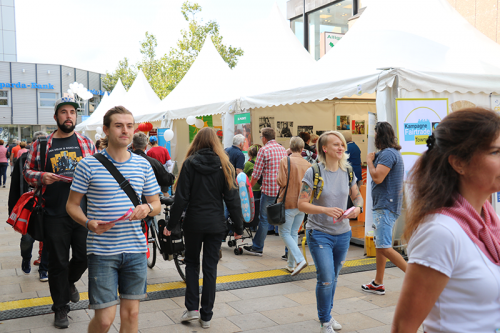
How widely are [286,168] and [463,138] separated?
4.55 m

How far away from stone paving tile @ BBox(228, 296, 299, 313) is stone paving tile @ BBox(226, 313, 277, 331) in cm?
14

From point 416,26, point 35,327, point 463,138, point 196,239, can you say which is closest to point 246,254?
point 196,239

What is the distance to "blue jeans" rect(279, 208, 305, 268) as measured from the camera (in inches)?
219

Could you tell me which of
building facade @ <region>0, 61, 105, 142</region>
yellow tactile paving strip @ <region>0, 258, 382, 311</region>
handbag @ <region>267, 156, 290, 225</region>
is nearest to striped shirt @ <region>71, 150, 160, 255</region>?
yellow tactile paving strip @ <region>0, 258, 382, 311</region>

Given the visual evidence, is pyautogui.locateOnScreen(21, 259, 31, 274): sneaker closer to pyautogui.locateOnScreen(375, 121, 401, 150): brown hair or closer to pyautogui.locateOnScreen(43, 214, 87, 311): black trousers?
pyautogui.locateOnScreen(43, 214, 87, 311): black trousers

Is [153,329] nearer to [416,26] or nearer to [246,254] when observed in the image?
[246,254]

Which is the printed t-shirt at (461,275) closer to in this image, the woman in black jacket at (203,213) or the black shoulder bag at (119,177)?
the black shoulder bag at (119,177)

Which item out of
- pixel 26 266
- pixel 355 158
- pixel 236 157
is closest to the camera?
pixel 26 266

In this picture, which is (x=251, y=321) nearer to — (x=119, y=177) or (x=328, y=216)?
(x=328, y=216)

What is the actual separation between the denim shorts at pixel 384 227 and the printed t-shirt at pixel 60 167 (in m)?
3.19

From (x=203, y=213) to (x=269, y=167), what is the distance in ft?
9.06

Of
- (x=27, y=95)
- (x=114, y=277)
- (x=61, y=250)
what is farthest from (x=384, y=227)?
(x=27, y=95)

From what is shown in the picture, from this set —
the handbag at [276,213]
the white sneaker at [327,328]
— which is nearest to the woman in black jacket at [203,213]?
the white sneaker at [327,328]

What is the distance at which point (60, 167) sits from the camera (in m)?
3.93
